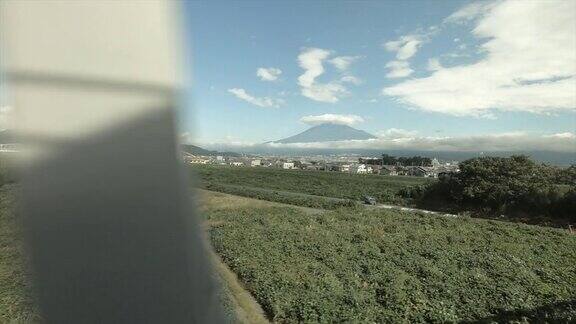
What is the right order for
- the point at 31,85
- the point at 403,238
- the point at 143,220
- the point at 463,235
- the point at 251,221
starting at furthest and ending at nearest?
the point at 251,221 < the point at 463,235 < the point at 403,238 < the point at 143,220 < the point at 31,85

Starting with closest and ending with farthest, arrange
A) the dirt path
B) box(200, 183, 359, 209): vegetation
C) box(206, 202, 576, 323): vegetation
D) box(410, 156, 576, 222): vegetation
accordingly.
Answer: the dirt path < box(206, 202, 576, 323): vegetation < box(410, 156, 576, 222): vegetation < box(200, 183, 359, 209): vegetation

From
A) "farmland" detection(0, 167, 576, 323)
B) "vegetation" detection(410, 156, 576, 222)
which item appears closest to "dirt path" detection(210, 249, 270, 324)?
"farmland" detection(0, 167, 576, 323)

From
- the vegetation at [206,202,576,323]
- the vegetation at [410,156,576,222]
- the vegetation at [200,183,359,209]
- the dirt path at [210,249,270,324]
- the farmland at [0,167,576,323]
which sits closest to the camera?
the dirt path at [210,249,270,324]

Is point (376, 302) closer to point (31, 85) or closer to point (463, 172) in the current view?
point (31, 85)

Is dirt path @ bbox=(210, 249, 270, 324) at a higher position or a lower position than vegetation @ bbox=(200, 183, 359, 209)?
higher

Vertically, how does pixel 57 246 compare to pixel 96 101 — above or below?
below

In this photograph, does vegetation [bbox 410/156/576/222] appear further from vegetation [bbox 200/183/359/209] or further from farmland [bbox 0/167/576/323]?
farmland [bbox 0/167/576/323]

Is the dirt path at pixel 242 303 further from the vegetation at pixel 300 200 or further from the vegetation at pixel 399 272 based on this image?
the vegetation at pixel 300 200

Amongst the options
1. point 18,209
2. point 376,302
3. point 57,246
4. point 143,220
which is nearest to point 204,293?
point 143,220
